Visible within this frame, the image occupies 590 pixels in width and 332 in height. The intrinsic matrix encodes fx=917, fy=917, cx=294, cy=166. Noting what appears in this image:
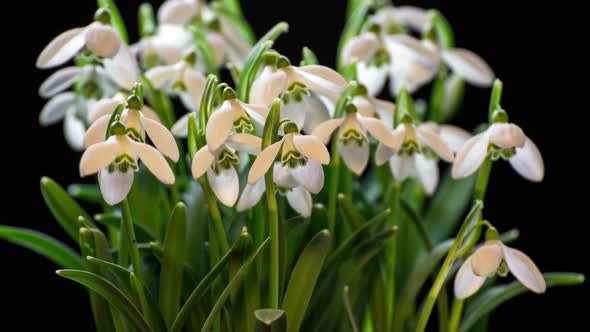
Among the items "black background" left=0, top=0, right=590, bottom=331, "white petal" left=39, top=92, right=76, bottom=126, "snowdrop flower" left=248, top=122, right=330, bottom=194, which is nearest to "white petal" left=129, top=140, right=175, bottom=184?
"snowdrop flower" left=248, top=122, right=330, bottom=194

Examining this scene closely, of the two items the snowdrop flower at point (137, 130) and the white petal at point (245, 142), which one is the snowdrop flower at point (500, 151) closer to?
the white petal at point (245, 142)

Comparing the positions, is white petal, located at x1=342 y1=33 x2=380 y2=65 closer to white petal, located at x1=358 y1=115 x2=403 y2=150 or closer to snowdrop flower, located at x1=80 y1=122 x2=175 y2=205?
white petal, located at x1=358 y1=115 x2=403 y2=150

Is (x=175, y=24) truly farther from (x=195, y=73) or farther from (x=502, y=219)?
(x=502, y=219)

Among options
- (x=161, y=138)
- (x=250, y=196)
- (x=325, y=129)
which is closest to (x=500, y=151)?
(x=325, y=129)

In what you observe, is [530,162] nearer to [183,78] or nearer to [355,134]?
[355,134]

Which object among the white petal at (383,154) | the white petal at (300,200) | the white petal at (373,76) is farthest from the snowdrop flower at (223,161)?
the white petal at (373,76)

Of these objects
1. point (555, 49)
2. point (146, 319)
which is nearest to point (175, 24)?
point (146, 319)
